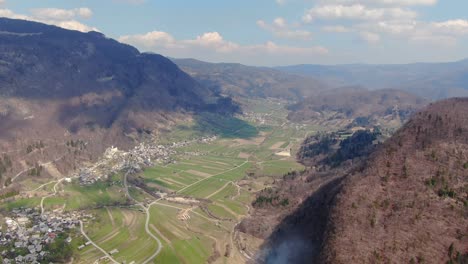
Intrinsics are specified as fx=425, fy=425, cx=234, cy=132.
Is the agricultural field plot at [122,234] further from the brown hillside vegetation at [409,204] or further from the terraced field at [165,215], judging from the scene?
the brown hillside vegetation at [409,204]

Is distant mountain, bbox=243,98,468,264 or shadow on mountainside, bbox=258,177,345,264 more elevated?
distant mountain, bbox=243,98,468,264

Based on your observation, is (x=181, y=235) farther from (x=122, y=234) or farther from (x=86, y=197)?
(x=86, y=197)

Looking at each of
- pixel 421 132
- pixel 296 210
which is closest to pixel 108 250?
pixel 296 210

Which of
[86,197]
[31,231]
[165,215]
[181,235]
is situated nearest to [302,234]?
[181,235]

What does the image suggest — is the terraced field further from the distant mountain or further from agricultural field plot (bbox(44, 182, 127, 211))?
the distant mountain

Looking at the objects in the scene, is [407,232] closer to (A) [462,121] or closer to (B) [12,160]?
(A) [462,121]

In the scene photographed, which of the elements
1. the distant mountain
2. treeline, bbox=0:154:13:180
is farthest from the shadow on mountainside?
treeline, bbox=0:154:13:180
